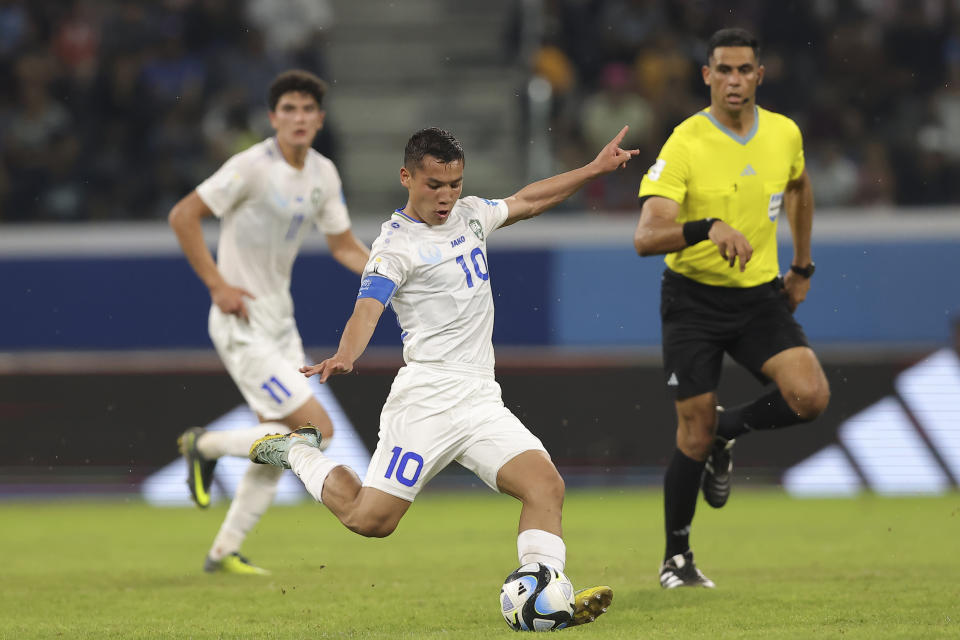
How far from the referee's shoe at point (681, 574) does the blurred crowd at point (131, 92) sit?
26.2 feet

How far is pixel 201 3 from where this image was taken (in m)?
15.6

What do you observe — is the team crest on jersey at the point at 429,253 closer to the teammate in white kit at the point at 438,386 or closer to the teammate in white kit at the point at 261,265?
the teammate in white kit at the point at 438,386

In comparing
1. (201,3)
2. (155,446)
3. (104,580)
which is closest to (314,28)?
(201,3)

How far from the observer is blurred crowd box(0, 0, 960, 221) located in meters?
13.9

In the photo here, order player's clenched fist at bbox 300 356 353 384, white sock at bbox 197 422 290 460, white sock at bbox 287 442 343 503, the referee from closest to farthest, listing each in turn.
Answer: player's clenched fist at bbox 300 356 353 384 < white sock at bbox 287 442 343 503 < the referee < white sock at bbox 197 422 290 460

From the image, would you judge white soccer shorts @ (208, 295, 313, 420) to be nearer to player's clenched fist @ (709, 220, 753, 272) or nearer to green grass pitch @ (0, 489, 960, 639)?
green grass pitch @ (0, 489, 960, 639)

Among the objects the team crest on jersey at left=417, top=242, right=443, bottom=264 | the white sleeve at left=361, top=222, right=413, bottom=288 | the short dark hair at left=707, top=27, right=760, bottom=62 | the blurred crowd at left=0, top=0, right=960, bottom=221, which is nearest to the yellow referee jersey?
the short dark hair at left=707, top=27, right=760, bottom=62

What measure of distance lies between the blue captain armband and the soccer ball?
119 cm

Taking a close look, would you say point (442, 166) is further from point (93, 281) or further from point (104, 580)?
point (93, 281)

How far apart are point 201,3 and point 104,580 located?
30.1ft

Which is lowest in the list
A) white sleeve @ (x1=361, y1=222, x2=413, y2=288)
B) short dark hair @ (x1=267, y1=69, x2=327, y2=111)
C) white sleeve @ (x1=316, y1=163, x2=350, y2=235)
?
white sleeve @ (x1=316, y1=163, x2=350, y2=235)

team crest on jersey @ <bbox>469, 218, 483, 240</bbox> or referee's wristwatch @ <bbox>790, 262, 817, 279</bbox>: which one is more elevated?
team crest on jersey @ <bbox>469, 218, 483, 240</bbox>

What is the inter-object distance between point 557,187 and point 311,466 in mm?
1634

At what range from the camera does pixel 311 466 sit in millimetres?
6191
